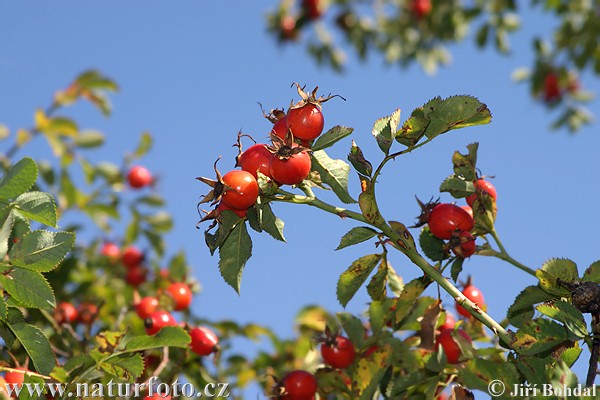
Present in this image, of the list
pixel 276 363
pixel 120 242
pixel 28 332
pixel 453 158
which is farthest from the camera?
pixel 120 242

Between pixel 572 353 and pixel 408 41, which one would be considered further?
pixel 408 41

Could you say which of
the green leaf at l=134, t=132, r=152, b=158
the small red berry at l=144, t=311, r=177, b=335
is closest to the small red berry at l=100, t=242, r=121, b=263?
the green leaf at l=134, t=132, r=152, b=158

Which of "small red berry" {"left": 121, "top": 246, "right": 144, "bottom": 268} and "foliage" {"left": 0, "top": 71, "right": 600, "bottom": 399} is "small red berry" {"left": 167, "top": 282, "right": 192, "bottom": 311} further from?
"small red berry" {"left": 121, "top": 246, "right": 144, "bottom": 268}

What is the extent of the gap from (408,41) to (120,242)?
438cm

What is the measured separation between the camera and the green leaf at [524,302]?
75.3 inches

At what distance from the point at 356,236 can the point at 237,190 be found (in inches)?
13.9

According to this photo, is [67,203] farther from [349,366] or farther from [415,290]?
[415,290]

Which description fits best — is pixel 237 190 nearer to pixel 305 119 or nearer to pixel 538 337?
pixel 305 119

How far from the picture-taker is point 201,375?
3209 millimetres

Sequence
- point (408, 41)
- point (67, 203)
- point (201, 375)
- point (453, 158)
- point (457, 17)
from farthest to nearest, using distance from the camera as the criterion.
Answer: point (408, 41) → point (457, 17) → point (67, 203) → point (201, 375) → point (453, 158)

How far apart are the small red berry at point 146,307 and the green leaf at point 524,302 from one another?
181 centimetres

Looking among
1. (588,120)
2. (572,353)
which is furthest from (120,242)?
(588,120)

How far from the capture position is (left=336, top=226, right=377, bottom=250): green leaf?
5.99 ft

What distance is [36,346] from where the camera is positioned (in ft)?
6.04
